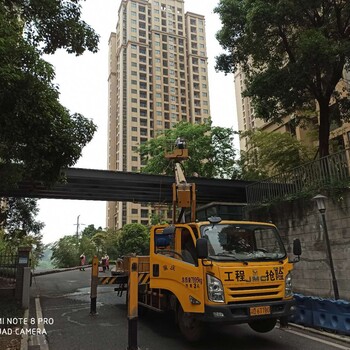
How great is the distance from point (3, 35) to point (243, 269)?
6.28 meters

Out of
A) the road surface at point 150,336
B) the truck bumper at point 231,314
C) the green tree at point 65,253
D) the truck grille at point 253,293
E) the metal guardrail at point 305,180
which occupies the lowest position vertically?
the road surface at point 150,336

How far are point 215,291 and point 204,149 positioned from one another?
20.9m

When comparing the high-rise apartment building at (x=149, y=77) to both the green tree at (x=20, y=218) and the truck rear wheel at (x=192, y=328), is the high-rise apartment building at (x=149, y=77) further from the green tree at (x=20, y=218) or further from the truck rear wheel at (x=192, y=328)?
the truck rear wheel at (x=192, y=328)

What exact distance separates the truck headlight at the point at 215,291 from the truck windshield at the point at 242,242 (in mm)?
439

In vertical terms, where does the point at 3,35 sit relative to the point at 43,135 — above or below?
above

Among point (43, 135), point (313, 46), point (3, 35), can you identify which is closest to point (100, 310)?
point (43, 135)

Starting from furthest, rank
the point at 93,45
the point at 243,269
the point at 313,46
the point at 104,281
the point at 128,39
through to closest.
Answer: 1. the point at 128,39
2. the point at 313,46
3. the point at 104,281
4. the point at 93,45
5. the point at 243,269

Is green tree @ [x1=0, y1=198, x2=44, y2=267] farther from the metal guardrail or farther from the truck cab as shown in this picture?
the truck cab

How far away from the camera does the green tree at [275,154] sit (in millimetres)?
22688

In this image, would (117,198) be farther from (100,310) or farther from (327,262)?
(327,262)

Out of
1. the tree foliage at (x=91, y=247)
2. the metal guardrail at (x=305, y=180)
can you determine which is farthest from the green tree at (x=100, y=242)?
the metal guardrail at (x=305, y=180)

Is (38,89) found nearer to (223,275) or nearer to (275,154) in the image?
(223,275)

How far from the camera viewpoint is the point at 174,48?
11675 centimetres

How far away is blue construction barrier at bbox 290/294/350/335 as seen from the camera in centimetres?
736
